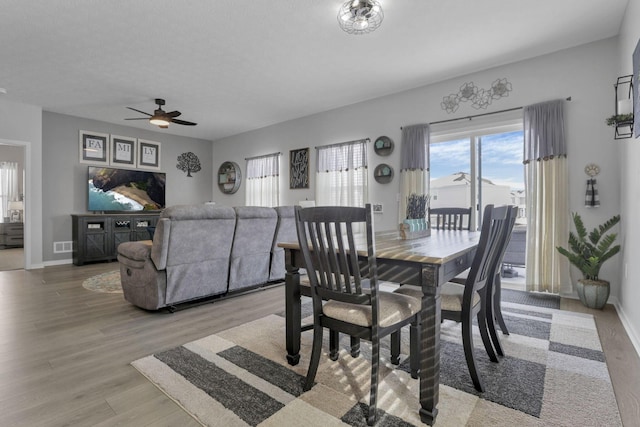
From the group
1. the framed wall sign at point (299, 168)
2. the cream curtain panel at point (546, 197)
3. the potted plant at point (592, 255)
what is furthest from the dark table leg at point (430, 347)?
the framed wall sign at point (299, 168)

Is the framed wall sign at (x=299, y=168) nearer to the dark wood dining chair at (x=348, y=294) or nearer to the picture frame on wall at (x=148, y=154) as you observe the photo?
the picture frame on wall at (x=148, y=154)

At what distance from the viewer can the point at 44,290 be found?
12.9ft

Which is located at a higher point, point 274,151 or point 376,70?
point 376,70

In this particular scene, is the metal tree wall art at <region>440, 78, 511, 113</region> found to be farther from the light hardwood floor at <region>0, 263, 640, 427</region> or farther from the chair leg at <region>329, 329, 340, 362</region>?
the chair leg at <region>329, 329, 340, 362</region>

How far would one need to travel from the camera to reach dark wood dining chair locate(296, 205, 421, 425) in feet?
4.81

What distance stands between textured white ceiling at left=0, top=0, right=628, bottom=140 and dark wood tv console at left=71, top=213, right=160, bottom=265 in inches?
82.7

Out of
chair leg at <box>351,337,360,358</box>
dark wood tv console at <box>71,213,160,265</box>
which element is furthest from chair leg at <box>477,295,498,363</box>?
dark wood tv console at <box>71,213,160,265</box>

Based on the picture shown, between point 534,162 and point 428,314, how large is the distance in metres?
3.14

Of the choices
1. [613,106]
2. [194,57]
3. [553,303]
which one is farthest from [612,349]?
[194,57]

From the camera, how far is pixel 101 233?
5938mm

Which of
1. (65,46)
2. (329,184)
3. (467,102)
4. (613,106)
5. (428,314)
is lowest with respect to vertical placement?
(428,314)

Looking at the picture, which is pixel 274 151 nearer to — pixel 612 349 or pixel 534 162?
pixel 534 162

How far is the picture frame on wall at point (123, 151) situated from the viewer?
6.61m

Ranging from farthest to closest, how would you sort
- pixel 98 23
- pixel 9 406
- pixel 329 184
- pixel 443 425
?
pixel 329 184, pixel 98 23, pixel 9 406, pixel 443 425
